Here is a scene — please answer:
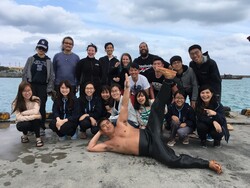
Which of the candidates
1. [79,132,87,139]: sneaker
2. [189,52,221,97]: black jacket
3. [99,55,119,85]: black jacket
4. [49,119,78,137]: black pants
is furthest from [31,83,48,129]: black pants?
[189,52,221,97]: black jacket

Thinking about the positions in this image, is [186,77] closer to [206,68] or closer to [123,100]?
[206,68]

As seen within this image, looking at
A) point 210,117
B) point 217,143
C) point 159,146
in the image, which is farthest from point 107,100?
point 217,143

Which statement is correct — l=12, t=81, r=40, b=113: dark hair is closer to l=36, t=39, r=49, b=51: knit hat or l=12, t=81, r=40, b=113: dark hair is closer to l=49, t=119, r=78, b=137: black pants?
l=49, t=119, r=78, b=137: black pants

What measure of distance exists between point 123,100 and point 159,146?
1004 millimetres

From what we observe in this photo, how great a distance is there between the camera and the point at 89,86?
523 centimetres

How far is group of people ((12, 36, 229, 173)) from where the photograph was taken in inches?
170

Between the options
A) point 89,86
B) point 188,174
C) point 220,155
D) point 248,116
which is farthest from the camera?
point 248,116

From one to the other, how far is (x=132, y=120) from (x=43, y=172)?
6.84ft

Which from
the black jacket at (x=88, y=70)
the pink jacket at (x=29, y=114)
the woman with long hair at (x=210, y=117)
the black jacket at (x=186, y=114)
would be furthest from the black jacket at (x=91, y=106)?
the woman with long hair at (x=210, y=117)

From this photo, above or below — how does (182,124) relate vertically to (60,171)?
above

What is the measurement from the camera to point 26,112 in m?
4.80

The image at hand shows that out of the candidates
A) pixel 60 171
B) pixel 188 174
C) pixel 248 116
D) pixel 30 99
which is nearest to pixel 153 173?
pixel 188 174

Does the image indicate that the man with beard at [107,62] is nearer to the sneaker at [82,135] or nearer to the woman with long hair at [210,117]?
the sneaker at [82,135]

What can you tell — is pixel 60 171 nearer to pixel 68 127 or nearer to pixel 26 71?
pixel 68 127
